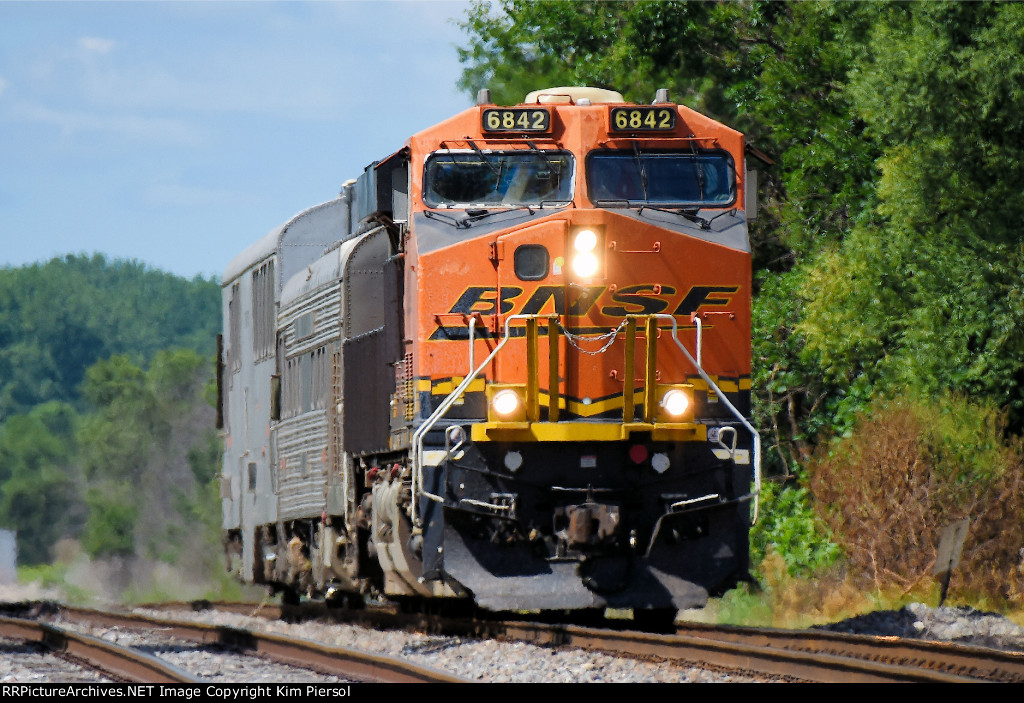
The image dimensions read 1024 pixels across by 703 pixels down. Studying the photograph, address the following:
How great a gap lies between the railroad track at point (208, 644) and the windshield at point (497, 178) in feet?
11.9

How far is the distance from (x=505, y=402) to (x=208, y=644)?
3660 mm

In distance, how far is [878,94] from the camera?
20250mm

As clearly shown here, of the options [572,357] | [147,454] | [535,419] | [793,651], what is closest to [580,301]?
[572,357]

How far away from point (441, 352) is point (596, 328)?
1.21 metres

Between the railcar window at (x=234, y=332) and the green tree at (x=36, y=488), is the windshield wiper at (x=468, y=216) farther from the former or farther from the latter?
the green tree at (x=36, y=488)

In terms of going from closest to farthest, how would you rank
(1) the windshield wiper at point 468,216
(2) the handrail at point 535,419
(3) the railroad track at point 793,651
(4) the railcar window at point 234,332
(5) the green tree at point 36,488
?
(3) the railroad track at point 793,651 < (2) the handrail at point 535,419 < (1) the windshield wiper at point 468,216 < (4) the railcar window at point 234,332 < (5) the green tree at point 36,488

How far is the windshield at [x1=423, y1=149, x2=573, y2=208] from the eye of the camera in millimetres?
11969

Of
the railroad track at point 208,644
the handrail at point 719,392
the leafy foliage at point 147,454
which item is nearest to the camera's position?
the railroad track at point 208,644

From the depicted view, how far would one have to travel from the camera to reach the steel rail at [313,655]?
363 inches

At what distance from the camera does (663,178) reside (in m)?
12.1

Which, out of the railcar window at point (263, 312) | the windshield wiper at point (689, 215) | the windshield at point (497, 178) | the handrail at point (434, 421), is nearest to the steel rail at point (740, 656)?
the handrail at point (434, 421)

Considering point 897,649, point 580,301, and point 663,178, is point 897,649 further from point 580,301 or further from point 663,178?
point 663,178

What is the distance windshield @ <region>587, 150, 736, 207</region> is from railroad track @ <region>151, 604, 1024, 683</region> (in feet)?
11.1

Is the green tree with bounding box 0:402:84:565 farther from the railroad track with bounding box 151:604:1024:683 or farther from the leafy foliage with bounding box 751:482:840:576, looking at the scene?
the railroad track with bounding box 151:604:1024:683
